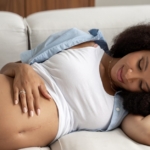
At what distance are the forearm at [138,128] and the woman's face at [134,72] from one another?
12 centimetres

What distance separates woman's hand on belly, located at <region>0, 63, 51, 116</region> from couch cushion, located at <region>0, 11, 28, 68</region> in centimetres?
25

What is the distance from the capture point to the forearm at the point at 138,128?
115cm

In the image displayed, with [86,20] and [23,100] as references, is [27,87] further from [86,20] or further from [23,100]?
[86,20]

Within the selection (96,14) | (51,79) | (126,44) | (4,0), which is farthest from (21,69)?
(4,0)

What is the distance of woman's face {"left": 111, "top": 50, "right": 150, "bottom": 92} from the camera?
4.02ft

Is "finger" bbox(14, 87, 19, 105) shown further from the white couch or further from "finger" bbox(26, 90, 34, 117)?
the white couch

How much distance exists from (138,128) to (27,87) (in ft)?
1.49

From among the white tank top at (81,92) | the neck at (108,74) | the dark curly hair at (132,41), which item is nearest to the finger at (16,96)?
the white tank top at (81,92)

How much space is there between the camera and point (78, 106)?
1223 millimetres

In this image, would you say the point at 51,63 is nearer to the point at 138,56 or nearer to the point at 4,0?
the point at 138,56

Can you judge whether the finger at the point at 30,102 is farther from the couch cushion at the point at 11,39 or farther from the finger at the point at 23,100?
the couch cushion at the point at 11,39

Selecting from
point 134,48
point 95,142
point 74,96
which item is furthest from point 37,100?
point 134,48

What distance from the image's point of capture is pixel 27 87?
3.94 ft

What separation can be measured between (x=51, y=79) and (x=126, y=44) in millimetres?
377
